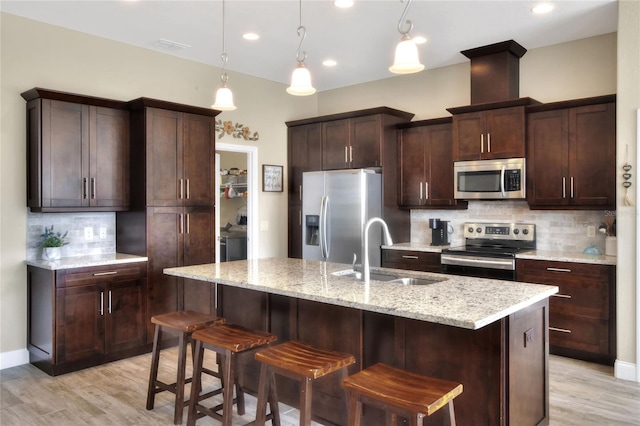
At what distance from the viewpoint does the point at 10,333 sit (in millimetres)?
4102

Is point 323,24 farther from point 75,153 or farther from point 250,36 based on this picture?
point 75,153

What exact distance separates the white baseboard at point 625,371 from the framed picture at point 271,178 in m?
4.15

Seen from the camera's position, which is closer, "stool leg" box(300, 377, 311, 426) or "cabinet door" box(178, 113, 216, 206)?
"stool leg" box(300, 377, 311, 426)

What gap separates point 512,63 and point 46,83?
4487mm

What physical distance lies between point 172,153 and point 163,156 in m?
0.11

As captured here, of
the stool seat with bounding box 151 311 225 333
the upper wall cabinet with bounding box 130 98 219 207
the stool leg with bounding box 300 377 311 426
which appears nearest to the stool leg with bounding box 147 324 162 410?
the stool seat with bounding box 151 311 225 333

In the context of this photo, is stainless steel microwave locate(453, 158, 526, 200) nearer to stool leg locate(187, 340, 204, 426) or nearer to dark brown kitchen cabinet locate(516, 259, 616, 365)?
dark brown kitchen cabinet locate(516, 259, 616, 365)

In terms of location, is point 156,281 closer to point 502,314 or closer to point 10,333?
point 10,333

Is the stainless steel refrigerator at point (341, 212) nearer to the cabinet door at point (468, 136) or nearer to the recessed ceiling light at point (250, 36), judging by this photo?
the cabinet door at point (468, 136)

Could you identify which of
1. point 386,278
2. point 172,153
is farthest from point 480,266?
point 172,153

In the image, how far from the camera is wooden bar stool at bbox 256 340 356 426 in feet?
7.23

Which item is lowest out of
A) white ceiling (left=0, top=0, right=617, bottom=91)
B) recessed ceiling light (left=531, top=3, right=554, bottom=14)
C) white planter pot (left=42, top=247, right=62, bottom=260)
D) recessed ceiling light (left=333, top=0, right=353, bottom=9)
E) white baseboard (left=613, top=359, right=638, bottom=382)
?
white baseboard (left=613, top=359, right=638, bottom=382)

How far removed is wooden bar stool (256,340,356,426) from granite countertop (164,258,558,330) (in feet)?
0.91

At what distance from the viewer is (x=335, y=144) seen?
593 cm
